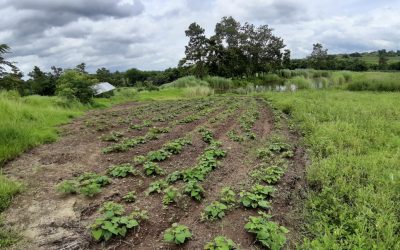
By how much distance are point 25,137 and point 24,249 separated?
4.53 meters

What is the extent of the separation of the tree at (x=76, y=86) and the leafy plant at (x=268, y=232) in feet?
44.5

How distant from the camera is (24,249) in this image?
11.4 feet

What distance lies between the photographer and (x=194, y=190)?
4.50 m

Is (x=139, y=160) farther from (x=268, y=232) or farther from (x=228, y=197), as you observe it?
(x=268, y=232)

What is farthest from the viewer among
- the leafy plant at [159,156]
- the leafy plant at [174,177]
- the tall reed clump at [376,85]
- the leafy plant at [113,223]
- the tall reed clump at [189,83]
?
the tall reed clump at [189,83]

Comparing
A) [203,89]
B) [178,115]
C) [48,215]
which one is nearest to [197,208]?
[48,215]

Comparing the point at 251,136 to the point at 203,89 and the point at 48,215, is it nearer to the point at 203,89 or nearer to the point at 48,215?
the point at 48,215

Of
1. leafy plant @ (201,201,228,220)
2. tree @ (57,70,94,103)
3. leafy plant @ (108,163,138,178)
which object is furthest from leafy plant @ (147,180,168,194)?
tree @ (57,70,94,103)

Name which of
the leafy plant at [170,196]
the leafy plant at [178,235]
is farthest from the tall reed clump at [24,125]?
the leafy plant at [178,235]

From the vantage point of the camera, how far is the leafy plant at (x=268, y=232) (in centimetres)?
345

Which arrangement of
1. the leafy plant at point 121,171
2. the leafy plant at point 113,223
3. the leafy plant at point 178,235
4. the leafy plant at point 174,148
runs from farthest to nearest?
1. the leafy plant at point 174,148
2. the leafy plant at point 121,171
3. the leafy plant at point 113,223
4. the leafy plant at point 178,235

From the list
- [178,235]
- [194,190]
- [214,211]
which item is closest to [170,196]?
[194,190]

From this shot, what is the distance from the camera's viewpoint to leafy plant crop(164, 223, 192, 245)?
3.42 meters

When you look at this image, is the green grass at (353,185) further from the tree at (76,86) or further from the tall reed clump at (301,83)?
the tall reed clump at (301,83)
